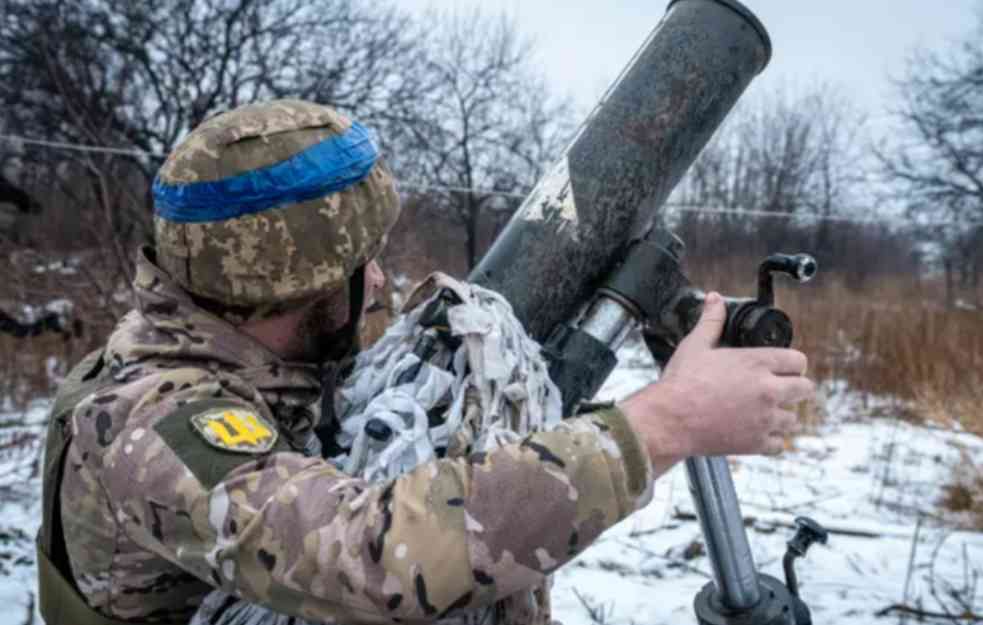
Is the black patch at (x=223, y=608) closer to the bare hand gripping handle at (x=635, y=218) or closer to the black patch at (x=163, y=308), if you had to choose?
the black patch at (x=163, y=308)

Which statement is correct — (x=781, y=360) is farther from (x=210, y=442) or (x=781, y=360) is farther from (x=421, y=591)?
(x=210, y=442)

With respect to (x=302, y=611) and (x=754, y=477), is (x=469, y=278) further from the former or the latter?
(x=754, y=477)

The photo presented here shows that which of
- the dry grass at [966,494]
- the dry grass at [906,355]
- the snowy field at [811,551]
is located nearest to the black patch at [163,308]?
the snowy field at [811,551]

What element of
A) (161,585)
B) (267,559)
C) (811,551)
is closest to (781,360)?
(267,559)

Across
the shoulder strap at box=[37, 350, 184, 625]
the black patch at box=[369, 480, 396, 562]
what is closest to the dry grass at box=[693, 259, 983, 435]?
the black patch at box=[369, 480, 396, 562]

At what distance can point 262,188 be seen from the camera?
100 cm

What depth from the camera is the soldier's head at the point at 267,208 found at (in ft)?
3.29

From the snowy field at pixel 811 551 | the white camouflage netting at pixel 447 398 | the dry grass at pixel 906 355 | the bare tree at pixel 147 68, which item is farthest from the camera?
the bare tree at pixel 147 68

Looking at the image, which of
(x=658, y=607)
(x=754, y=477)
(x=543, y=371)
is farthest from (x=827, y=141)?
(x=543, y=371)

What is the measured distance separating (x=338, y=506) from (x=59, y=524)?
0.62m

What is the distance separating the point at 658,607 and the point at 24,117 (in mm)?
8849

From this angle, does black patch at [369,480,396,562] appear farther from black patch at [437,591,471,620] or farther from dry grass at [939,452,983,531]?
dry grass at [939,452,983,531]

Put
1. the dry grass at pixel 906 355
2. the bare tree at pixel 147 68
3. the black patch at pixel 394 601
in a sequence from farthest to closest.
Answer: the bare tree at pixel 147 68, the dry grass at pixel 906 355, the black patch at pixel 394 601

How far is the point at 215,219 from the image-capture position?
101 centimetres
